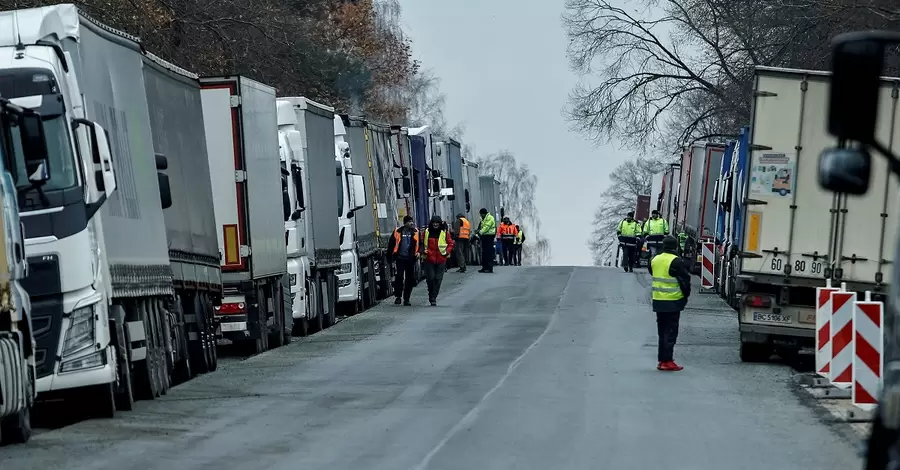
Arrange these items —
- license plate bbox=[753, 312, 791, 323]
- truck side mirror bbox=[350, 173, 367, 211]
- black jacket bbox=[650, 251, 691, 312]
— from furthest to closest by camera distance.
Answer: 1. truck side mirror bbox=[350, 173, 367, 211]
2. license plate bbox=[753, 312, 791, 323]
3. black jacket bbox=[650, 251, 691, 312]

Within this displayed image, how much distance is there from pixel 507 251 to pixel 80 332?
48.8 m

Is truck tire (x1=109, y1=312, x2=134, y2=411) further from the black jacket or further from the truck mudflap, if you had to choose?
the black jacket

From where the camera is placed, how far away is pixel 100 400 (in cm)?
1431

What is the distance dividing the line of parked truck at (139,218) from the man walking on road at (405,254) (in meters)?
2.64

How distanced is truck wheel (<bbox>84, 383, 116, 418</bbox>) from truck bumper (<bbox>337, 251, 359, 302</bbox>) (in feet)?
54.4

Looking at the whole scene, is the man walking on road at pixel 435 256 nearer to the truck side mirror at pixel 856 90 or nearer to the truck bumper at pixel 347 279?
the truck bumper at pixel 347 279

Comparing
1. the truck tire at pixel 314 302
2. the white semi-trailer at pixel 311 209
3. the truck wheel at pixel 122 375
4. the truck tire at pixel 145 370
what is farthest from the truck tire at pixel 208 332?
the truck tire at pixel 314 302


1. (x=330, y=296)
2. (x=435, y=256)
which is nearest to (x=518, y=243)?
(x=435, y=256)

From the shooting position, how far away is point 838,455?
11844 mm

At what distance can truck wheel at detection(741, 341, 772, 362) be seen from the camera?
67.3ft

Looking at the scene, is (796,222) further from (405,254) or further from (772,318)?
(405,254)

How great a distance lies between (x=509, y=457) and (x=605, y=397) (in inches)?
179

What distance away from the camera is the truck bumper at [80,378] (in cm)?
1348

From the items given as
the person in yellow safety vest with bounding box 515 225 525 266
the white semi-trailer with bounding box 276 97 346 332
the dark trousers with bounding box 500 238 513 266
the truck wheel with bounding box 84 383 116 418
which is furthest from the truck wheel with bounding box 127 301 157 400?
the person in yellow safety vest with bounding box 515 225 525 266
